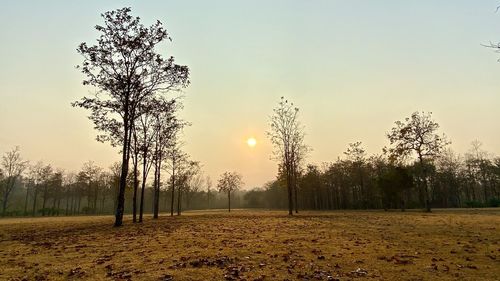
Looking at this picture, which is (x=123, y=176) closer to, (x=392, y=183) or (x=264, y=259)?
(x=264, y=259)

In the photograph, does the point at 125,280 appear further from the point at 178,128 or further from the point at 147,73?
the point at 178,128

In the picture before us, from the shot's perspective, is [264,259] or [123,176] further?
[123,176]

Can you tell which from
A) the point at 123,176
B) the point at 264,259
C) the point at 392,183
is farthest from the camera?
the point at 392,183

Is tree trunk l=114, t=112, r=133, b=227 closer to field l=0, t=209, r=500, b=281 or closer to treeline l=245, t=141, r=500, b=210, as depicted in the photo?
field l=0, t=209, r=500, b=281

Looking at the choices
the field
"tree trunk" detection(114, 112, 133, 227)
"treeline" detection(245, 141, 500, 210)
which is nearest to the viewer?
the field

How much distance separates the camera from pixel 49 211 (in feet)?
273

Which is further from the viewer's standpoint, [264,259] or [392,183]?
[392,183]

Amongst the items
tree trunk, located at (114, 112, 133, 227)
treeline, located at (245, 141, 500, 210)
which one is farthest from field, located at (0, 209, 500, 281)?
treeline, located at (245, 141, 500, 210)

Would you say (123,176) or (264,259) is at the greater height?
(123,176)

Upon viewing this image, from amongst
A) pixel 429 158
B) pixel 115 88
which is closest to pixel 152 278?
pixel 115 88

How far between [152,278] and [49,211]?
89.9m

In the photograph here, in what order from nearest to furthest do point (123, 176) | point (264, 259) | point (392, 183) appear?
1. point (264, 259)
2. point (123, 176)
3. point (392, 183)

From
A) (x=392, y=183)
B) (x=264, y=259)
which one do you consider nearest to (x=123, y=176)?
(x=264, y=259)

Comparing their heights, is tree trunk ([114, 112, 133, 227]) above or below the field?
above
